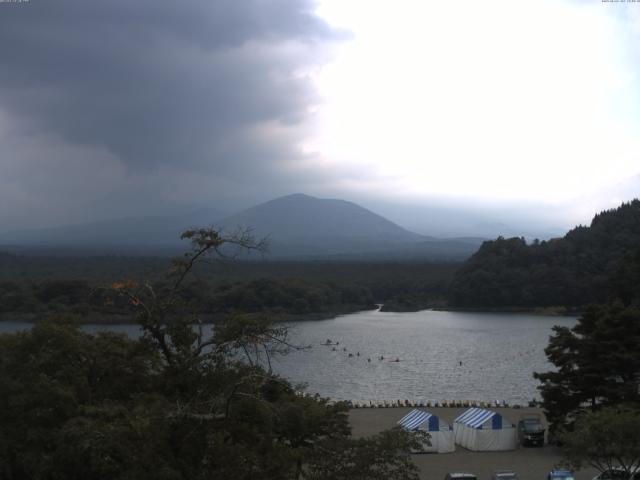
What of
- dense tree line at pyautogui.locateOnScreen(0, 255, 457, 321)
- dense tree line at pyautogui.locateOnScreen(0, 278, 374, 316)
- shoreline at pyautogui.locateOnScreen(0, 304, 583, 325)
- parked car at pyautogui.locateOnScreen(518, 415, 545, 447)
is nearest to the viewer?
parked car at pyautogui.locateOnScreen(518, 415, 545, 447)

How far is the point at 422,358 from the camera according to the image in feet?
102

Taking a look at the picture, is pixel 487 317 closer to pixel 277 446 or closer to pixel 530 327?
pixel 530 327

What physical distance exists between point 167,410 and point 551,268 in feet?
180

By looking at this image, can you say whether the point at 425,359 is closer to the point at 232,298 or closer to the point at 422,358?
the point at 422,358

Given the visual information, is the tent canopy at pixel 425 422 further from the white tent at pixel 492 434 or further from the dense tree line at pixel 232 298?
the dense tree line at pixel 232 298

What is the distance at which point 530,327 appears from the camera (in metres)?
43.1

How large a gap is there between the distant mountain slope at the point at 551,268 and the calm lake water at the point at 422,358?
6.08 m

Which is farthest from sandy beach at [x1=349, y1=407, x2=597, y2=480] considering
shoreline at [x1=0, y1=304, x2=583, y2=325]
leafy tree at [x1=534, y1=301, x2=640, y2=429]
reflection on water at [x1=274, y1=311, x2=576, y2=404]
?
shoreline at [x1=0, y1=304, x2=583, y2=325]

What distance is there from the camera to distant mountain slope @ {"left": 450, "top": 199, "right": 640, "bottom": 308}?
54.8 metres

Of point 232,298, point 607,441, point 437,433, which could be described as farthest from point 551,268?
point 607,441

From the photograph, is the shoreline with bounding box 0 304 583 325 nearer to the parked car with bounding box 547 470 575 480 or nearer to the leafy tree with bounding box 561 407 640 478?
the parked car with bounding box 547 470 575 480

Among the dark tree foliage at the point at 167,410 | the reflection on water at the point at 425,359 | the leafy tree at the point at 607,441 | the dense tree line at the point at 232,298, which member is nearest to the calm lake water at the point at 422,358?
the reflection on water at the point at 425,359

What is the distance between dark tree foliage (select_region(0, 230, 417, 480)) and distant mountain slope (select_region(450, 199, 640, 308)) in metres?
49.6

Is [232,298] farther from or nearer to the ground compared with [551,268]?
nearer to the ground
